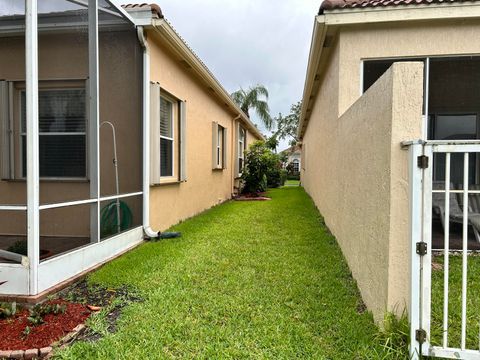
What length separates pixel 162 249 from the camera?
17.6ft

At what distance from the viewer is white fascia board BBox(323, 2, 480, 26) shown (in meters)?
5.14

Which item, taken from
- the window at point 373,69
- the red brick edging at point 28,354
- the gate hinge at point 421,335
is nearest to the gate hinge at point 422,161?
the gate hinge at point 421,335

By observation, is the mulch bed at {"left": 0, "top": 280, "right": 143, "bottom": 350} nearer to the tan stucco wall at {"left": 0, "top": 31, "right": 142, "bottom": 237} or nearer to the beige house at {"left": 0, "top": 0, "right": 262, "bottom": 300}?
the beige house at {"left": 0, "top": 0, "right": 262, "bottom": 300}

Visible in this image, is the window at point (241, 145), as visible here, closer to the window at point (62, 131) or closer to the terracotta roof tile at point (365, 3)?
the terracotta roof tile at point (365, 3)

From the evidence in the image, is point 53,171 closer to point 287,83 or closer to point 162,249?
point 162,249

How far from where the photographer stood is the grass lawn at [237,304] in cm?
259

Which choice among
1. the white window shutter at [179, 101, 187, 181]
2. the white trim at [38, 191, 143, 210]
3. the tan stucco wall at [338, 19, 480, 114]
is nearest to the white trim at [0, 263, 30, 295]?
the white trim at [38, 191, 143, 210]

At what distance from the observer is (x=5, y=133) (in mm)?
4496

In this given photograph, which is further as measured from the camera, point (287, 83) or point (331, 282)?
point (287, 83)

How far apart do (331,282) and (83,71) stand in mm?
4258

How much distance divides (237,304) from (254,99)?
2734 cm

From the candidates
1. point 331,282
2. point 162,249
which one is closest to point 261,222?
point 162,249

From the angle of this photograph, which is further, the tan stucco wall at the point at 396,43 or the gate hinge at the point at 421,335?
the tan stucco wall at the point at 396,43

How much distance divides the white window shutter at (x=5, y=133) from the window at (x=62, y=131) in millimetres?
271
